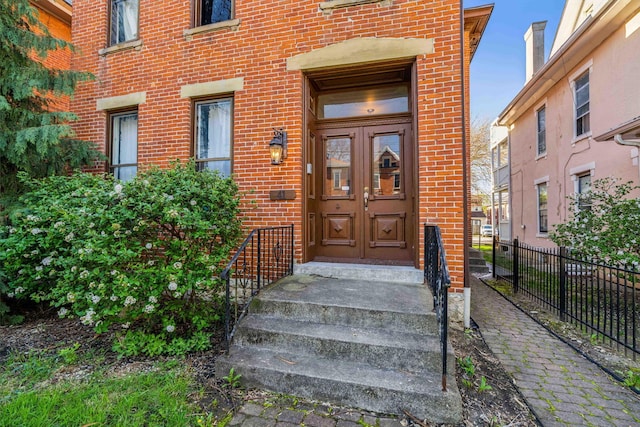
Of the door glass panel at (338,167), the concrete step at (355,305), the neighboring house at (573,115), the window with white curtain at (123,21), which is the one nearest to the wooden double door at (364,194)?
the door glass panel at (338,167)

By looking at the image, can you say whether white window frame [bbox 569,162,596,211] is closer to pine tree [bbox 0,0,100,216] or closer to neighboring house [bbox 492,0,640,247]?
neighboring house [bbox 492,0,640,247]

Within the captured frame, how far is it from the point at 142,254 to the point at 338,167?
297 centimetres

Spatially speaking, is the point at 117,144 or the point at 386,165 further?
the point at 117,144

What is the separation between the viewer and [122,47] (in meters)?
5.43

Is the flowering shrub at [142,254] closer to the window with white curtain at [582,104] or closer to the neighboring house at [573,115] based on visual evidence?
the neighboring house at [573,115]

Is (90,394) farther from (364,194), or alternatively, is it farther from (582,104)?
(582,104)

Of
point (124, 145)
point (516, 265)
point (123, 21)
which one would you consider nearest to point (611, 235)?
point (516, 265)

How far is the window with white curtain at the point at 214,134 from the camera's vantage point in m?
4.99

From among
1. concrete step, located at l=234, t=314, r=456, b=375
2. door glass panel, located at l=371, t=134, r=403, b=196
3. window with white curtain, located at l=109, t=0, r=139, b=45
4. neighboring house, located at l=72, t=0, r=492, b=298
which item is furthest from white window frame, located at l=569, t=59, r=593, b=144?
window with white curtain, located at l=109, t=0, r=139, b=45

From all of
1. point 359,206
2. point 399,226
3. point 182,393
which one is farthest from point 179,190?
point 399,226

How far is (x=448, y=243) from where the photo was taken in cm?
386

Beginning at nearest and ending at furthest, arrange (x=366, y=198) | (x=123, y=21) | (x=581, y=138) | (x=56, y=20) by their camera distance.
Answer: (x=366, y=198) < (x=123, y=21) < (x=56, y=20) < (x=581, y=138)

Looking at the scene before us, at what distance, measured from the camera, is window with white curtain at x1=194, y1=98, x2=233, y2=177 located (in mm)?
4988

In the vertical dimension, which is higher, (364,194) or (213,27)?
(213,27)
